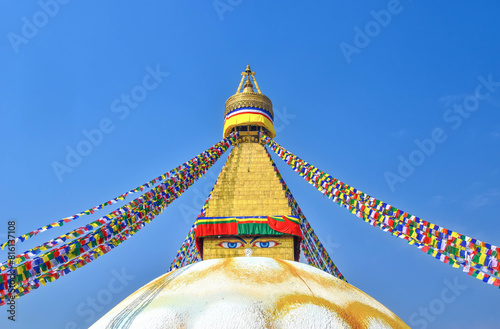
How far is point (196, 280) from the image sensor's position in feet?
15.4

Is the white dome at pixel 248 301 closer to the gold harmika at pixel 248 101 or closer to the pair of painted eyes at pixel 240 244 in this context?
the pair of painted eyes at pixel 240 244

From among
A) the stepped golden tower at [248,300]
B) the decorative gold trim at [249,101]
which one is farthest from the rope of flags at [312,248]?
the stepped golden tower at [248,300]

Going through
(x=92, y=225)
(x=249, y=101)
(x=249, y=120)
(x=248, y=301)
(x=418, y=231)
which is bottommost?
(x=248, y=301)

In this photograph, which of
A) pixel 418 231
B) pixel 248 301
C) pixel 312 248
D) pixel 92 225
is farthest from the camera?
pixel 312 248

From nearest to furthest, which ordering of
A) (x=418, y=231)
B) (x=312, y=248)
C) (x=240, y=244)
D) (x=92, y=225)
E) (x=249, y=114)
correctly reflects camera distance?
(x=92, y=225)
(x=418, y=231)
(x=240, y=244)
(x=312, y=248)
(x=249, y=114)

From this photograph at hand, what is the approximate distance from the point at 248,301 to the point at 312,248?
6853mm

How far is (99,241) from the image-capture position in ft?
19.5

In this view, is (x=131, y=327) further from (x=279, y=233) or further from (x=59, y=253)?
(x=279, y=233)

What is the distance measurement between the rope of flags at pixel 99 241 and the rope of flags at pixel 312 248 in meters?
2.59

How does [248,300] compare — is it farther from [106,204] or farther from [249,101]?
[249,101]

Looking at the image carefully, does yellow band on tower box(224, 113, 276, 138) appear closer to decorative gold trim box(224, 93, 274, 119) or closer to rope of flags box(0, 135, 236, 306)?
decorative gold trim box(224, 93, 274, 119)

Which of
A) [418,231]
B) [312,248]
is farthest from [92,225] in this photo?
[312,248]

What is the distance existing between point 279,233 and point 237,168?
83.5 inches

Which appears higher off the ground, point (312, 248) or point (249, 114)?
point (249, 114)
